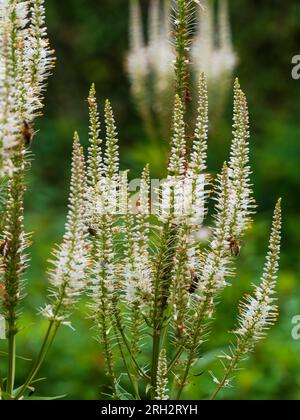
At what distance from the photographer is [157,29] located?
966cm

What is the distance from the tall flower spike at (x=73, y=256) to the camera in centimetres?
274

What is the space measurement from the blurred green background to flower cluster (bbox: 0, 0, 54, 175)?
10.5ft

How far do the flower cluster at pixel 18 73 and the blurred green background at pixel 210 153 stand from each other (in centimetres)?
319

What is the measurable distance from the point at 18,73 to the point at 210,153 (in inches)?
370

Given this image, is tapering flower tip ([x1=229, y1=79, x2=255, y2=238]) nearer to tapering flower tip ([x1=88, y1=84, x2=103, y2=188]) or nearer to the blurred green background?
tapering flower tip ([x1=88, y1=84, x2=103, y2=188])

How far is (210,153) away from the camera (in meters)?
12.0

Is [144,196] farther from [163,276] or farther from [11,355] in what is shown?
[11,355]

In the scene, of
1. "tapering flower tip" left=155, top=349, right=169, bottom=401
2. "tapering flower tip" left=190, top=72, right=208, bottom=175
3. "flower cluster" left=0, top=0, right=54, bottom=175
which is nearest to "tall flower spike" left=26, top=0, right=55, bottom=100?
"flower cluster" left=0, top=0, right=54, bottom=175

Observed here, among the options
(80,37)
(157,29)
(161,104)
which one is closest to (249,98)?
(80,37)

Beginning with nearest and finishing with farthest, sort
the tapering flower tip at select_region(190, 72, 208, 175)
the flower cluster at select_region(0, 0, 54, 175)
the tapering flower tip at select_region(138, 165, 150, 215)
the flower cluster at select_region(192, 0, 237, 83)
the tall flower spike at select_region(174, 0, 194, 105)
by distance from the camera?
1. the flower cluster at select_region(0, 0, 54, 175)
2. the tapering flower tip at select_region(190, 72, 208, 175)
3. the tapering flower tip at select_region(138, 165, 150, 215)
4. the tall flower spike at select_region(174, 0, 194, 105)
5. the flower cluster at select_region(192, 0, 237, 83)

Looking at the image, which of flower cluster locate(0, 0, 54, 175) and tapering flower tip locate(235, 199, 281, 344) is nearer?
flower cluster locate(0, 0, 54, 175)

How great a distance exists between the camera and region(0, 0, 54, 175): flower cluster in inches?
100

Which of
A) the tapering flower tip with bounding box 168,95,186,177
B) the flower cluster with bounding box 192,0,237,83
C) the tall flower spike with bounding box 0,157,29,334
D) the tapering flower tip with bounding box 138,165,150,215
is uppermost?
the flower cluster with bounding box 192,0,237,83
